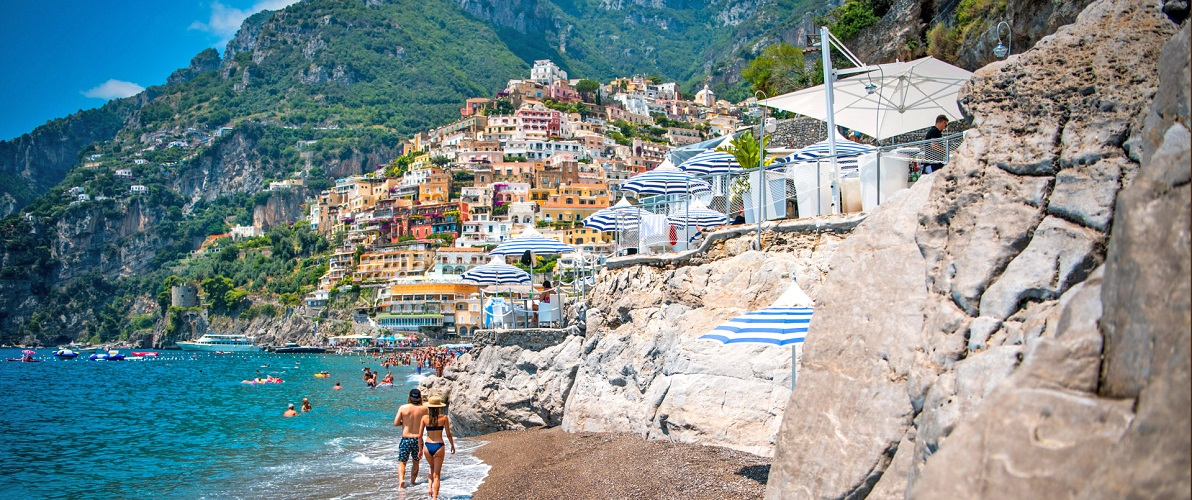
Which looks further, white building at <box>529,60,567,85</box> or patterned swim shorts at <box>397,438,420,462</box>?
white building at <box>529,60,567,85</box>

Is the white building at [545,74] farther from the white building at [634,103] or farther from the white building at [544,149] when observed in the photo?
the white building at [544,149]

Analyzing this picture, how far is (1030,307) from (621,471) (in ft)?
21.6

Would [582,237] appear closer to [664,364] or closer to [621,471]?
[664,364]

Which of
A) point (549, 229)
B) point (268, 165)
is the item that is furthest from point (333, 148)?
point (549, 229)

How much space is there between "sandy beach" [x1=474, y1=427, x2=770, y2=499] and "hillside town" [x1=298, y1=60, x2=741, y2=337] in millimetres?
77676

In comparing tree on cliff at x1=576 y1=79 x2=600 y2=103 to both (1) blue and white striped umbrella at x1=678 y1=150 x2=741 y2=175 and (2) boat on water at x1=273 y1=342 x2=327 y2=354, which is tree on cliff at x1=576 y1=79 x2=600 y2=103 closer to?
(2) boat on water at x1=273 y1=342 x2=327 y2=354

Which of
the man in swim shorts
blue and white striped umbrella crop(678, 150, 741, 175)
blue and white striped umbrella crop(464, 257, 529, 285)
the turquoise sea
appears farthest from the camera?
blue and white striped umbrella crop(464, 257, 529, 285)

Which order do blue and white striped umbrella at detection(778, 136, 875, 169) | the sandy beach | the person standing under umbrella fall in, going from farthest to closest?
blue and white striped umbrella at detection(778, 136, 875, 169) → the person standing under umbrella → the sandy beach

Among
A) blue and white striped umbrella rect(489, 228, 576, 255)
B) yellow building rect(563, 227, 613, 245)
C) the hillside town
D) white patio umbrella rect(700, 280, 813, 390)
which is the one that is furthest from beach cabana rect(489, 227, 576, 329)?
yellow building rect(563, 227, 613, 245)

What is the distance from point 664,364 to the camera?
12.1 metres

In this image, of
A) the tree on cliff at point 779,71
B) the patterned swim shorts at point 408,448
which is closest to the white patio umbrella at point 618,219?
the patterned swim shorts at point 408,448

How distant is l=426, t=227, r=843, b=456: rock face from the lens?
10.4 m

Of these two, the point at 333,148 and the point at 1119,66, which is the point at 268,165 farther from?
the point at 1119,66

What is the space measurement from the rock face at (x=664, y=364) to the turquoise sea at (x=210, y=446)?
1483 millimetres
